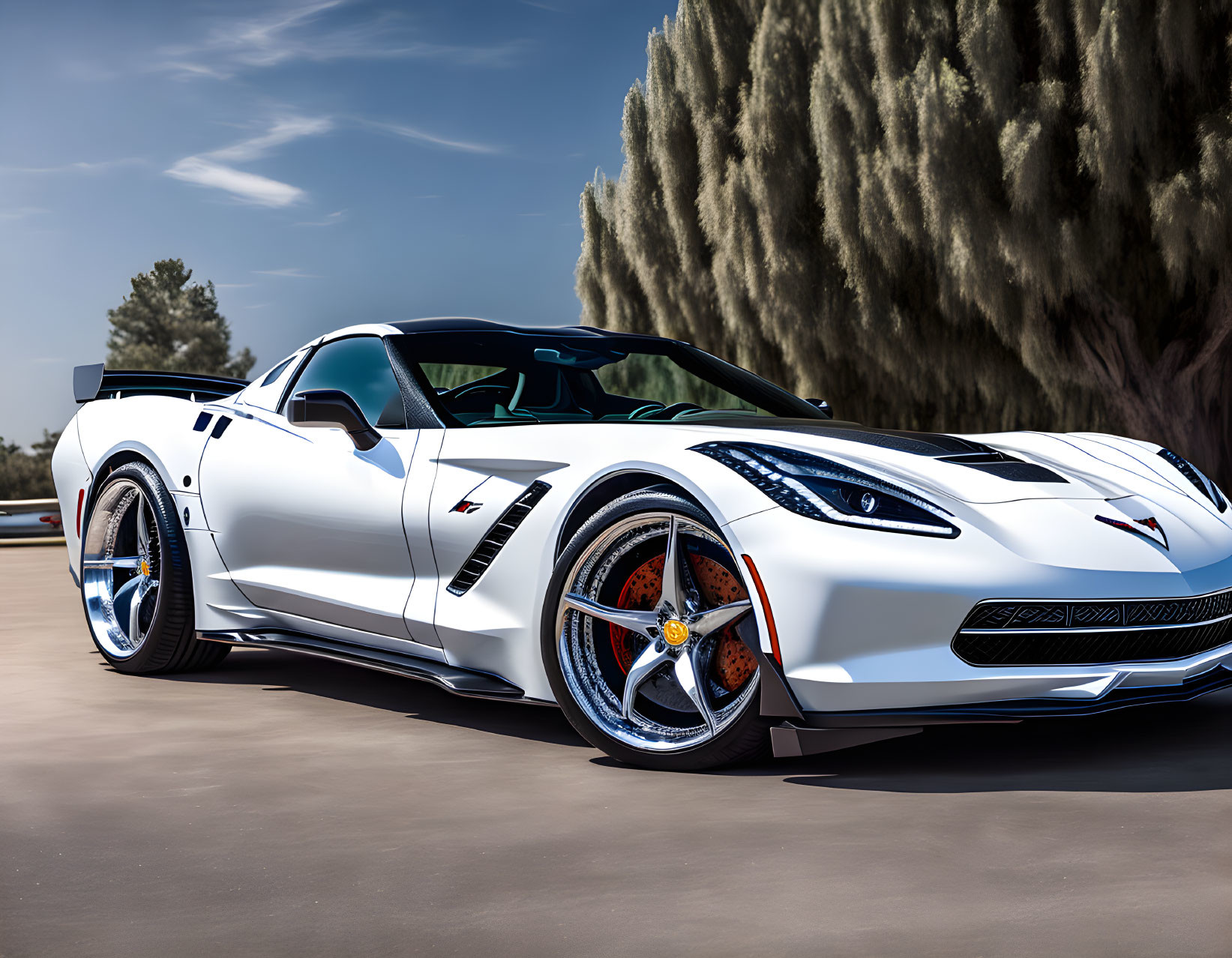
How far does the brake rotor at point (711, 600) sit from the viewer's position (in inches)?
153

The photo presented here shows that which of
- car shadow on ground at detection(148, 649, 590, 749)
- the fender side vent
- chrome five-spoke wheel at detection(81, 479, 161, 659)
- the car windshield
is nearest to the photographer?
the fender side vent

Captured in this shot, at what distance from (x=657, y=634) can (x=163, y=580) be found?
104 inches

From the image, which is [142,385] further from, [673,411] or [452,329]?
[673,411]

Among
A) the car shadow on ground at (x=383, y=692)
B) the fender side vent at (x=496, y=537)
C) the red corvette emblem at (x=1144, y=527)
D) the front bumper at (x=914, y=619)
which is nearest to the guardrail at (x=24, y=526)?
the car shadow on ground at (x=383, y=692)

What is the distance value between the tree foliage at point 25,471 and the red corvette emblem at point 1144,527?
66592mm

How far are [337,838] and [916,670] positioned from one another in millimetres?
1481

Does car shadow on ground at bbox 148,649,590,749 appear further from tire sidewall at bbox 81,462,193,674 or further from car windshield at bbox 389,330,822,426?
car windshield at bbox 389,330,822,426

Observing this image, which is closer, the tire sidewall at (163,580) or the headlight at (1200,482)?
the headlight at (1200,482)

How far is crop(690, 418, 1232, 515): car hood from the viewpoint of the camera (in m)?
3.83

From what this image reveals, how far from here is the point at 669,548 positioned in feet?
12.9

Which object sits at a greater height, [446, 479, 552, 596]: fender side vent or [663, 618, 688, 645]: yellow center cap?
[446, 479, 552, 596]: fender side vent

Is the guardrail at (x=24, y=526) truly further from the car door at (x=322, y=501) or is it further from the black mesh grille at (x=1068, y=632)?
the black mesh grille at (x=1068, y=632)

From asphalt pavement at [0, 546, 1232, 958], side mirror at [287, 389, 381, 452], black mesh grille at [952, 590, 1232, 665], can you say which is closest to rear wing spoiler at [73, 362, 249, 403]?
side mirror at [287, 389, 381, 452]

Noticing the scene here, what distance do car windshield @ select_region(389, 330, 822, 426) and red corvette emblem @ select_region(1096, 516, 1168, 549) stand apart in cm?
153
